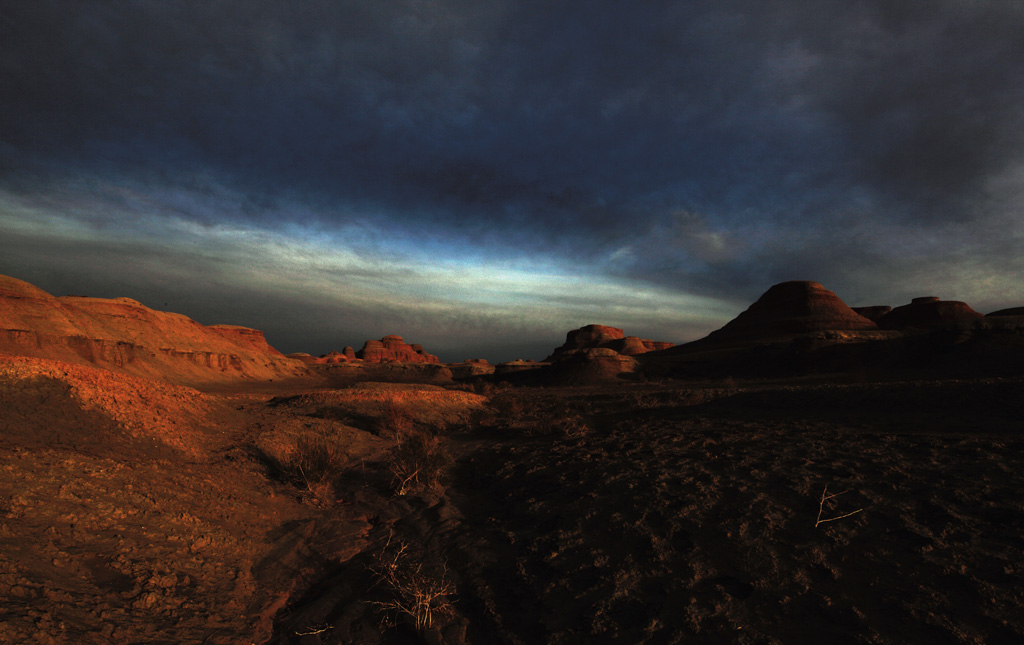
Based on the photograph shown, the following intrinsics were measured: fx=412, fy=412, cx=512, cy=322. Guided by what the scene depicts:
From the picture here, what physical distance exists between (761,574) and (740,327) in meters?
81.9

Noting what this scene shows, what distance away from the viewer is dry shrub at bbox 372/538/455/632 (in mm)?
3904

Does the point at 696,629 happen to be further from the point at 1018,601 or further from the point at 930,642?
the point at 1018,601

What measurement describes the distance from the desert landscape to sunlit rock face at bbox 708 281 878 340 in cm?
6349

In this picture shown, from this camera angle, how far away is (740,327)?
75.6 m

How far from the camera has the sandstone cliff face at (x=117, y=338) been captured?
26828mm

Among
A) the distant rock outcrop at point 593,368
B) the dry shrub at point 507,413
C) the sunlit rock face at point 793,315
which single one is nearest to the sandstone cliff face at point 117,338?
the dry shrub at point 507,413

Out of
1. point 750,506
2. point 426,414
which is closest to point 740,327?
point 426,414

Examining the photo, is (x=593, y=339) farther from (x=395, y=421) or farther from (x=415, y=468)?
(x=415, y=468)

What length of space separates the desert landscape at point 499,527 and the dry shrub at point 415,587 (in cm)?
4

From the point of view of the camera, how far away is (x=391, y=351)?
14500 cm

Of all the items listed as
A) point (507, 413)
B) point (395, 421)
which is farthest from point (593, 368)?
point (395, 421)

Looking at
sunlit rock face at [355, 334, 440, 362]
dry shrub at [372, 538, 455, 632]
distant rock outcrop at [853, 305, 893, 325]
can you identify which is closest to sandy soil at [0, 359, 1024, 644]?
dry shrub at [372, 538, 455, 632]

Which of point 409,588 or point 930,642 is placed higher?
point 930,642

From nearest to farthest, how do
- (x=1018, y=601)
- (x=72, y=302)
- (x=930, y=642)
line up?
(x=930, y=642), (x=1018, y=601), (x=72, y=302)
